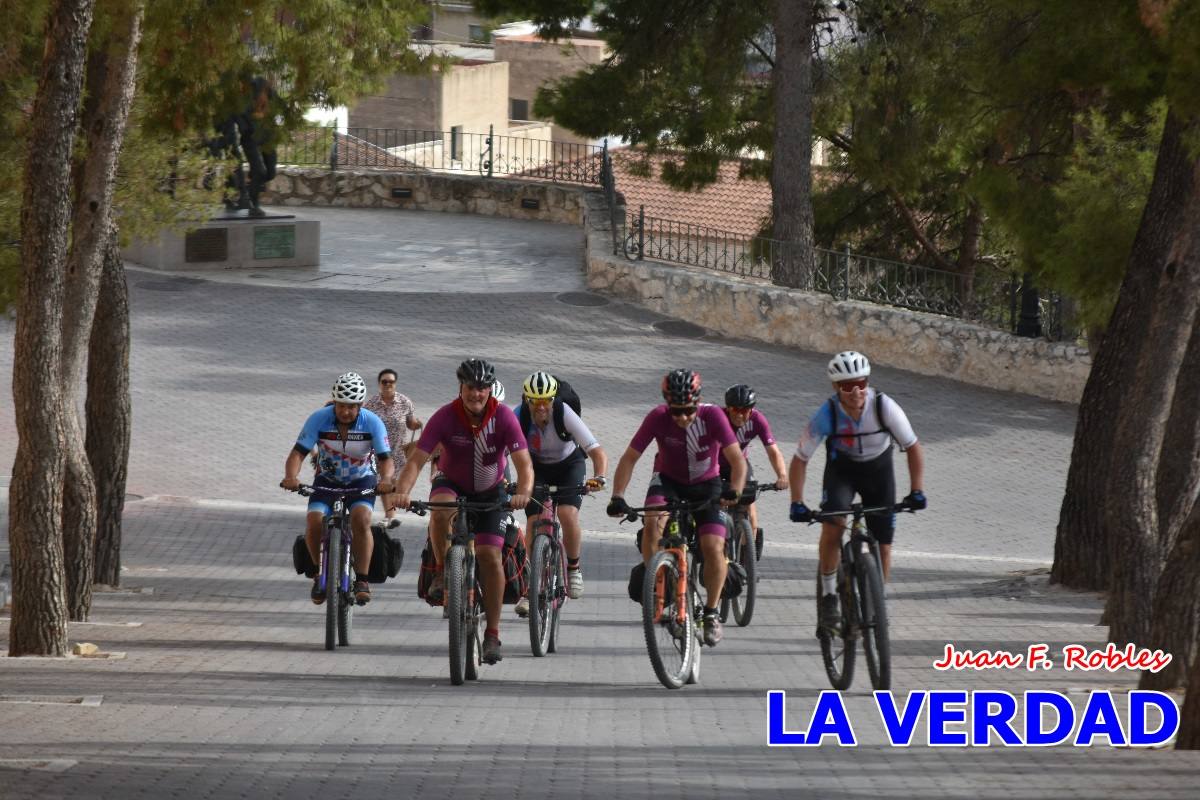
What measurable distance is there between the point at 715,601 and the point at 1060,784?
12.6 feet

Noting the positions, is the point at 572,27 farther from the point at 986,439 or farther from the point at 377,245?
the point at 986,439

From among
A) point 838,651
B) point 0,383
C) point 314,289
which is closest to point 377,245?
point 314,289

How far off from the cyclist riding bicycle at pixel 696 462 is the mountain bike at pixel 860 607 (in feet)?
3.10

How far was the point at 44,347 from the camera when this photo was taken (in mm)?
10297

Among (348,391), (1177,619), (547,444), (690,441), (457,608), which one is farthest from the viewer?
(547,444)

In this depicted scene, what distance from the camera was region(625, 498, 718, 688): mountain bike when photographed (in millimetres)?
9578

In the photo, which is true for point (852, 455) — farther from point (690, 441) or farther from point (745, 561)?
point (745, 561)

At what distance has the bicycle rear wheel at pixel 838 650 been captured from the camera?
931cm

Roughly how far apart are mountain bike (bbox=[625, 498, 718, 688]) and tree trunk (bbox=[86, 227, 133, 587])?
4784 millimetres

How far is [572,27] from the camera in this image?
28.1m

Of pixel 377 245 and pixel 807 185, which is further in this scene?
pixel 377 245

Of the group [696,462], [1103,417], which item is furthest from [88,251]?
[1103,417]

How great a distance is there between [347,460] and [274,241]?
17.9 m

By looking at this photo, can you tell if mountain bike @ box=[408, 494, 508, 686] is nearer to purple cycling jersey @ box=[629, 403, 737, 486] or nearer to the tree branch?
purple cycling jersey @ box=[629, 403, 737, 486]
